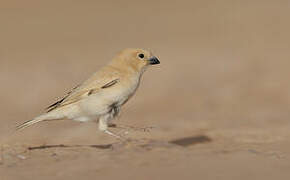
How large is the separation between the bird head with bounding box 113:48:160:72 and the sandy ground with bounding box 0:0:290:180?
3.29 feet

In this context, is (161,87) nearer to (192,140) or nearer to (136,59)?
(192,140)

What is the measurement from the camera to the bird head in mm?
9555

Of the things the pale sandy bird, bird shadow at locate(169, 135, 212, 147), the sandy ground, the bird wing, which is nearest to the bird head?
the pale sandy bird

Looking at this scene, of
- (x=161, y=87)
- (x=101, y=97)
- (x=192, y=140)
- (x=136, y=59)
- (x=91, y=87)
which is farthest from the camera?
(x=161, y=87)

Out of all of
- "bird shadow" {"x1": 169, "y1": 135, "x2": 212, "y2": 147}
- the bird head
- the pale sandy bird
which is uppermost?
the bird head

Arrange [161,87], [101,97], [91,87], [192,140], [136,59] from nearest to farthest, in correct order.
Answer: [101,97] → [91,87] → [136,59] → [192,140] → [161,87]

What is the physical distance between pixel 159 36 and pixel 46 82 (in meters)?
4.22

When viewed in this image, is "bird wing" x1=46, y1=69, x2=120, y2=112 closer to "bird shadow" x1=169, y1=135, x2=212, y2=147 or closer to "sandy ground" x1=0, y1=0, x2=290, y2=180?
"sandy ground" x1=0, y1=0, x2=290, y2=180

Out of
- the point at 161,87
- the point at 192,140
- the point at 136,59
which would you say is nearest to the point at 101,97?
the point at 136,59

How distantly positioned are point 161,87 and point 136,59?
650 cm

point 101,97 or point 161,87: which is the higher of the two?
point 161,87

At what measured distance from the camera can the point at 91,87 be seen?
30.4 feet

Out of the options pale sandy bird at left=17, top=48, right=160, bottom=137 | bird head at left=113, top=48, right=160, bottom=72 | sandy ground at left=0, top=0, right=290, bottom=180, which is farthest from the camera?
bird head at left=113, top=48, right=160, bottom=72

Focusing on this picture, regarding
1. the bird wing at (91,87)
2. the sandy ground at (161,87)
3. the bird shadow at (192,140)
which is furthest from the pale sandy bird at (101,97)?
the bird shadow at (192,140)
